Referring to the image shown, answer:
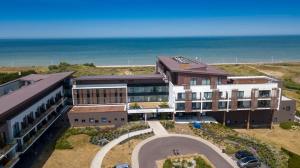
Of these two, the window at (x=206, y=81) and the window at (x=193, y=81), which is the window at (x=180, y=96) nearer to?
the window at (x=193, y=81)

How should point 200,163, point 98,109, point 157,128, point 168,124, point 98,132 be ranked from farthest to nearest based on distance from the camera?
point 98,109, point 168,124, point 157,128, point 98,132, point 200,163

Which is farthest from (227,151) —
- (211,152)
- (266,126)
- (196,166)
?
(266,126)

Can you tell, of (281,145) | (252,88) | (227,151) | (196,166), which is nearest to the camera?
(196,166)

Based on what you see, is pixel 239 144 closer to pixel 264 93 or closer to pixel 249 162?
pixel 249 162

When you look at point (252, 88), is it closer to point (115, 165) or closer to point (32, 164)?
point (115, 165)

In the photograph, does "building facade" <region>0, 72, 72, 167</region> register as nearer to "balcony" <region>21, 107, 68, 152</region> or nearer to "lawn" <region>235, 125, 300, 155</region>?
"balcony" <region>21, 107, 68, 152</region>

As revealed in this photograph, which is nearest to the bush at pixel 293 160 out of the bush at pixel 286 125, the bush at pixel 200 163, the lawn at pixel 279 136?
the lawn at pixel 279 136

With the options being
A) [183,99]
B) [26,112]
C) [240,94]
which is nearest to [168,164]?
[183,99]
